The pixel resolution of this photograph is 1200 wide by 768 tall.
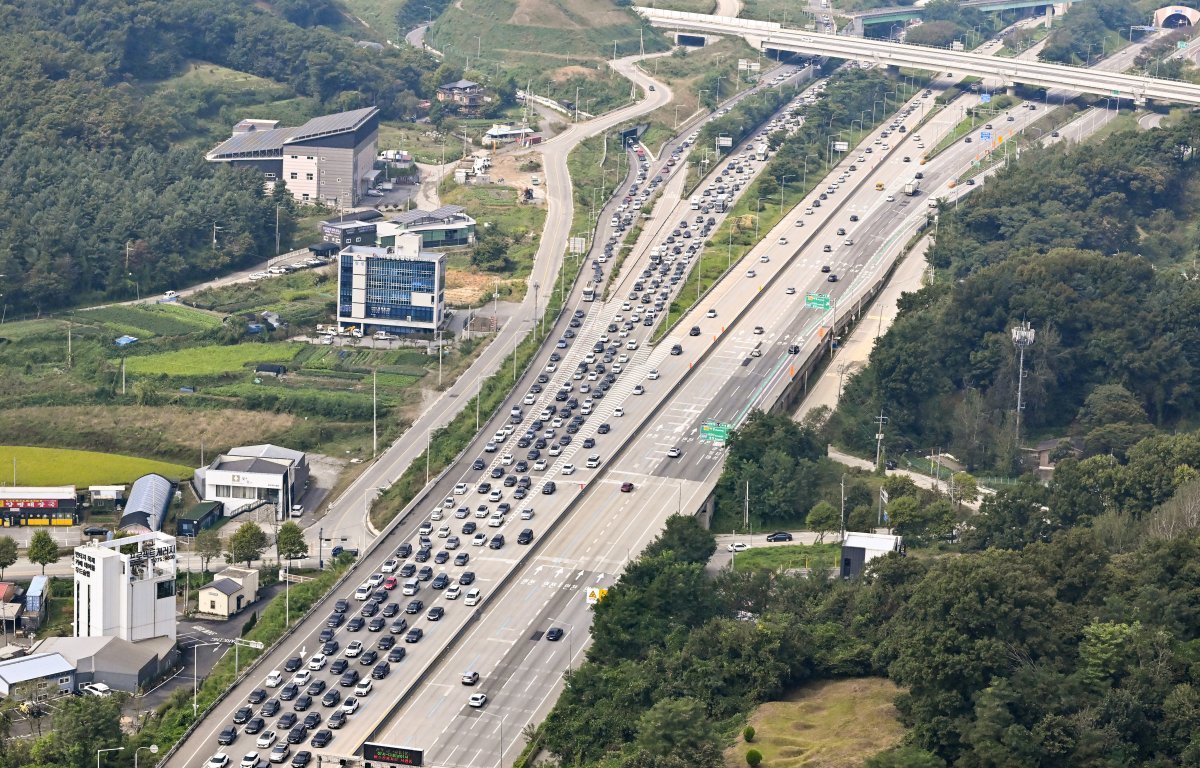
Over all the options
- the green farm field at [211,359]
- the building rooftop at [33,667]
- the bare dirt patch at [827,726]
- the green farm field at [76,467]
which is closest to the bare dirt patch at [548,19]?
the green farm field at [211,359]

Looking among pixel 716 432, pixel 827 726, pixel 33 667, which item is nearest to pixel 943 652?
pixel 827 726

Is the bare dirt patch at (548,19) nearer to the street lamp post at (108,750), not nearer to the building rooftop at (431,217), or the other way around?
the building rooftop at (431,217)

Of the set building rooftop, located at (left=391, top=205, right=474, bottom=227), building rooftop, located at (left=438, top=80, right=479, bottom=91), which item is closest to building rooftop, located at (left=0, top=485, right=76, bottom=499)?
building rooftop, located at (left=391, top=205, right=474, bottom=227)

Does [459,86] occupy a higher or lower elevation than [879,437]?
higher

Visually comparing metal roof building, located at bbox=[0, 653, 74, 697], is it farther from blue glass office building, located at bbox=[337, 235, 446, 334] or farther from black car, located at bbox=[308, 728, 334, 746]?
blue glass office building, located at bbox=[337, 235, 446, 334]

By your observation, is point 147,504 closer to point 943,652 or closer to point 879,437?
point 879,437

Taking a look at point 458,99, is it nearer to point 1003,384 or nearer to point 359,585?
point 1003,384

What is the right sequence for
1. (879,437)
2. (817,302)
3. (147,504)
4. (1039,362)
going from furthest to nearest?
→ (817,302) → (1039,362) → (879,437) → (147,504)
